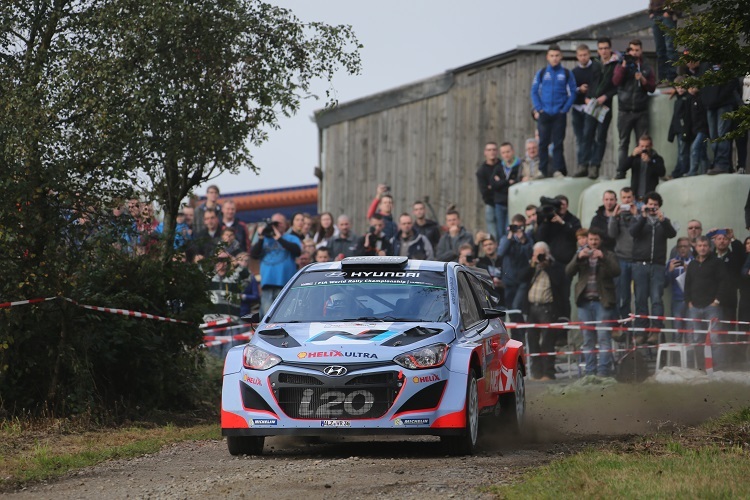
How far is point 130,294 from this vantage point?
15.2 meters

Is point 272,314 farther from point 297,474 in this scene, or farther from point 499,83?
point 499,83

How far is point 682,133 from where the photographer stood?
23141mm

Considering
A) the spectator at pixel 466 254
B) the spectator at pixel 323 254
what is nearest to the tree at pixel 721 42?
the spectator at pixel 466 254

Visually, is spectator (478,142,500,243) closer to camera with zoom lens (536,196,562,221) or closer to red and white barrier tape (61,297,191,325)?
camera with zoom lens (536,196,562,221)

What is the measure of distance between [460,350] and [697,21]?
4.34 metres

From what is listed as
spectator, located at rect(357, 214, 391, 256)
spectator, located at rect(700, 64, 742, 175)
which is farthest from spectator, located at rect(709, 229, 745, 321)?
spectator, located at rect(357, 214, 391, 256)

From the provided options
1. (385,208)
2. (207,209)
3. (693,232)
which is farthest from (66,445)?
(207,209)

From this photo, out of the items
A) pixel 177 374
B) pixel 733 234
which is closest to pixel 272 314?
pixel 177 374

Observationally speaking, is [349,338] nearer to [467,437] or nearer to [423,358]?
[423,358]

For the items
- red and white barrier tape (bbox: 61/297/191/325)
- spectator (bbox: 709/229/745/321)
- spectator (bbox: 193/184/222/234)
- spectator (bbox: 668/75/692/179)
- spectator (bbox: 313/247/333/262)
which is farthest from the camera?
spectator (bbox: 193/184/222/234)

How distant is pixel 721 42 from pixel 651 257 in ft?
36.5

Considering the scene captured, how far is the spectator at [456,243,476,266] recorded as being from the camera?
2550 cm

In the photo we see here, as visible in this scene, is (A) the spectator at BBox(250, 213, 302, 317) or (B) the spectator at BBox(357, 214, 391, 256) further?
(A) the spectator at BBox(250, 213, 302, 317)

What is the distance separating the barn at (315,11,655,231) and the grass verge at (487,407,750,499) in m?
15.0
